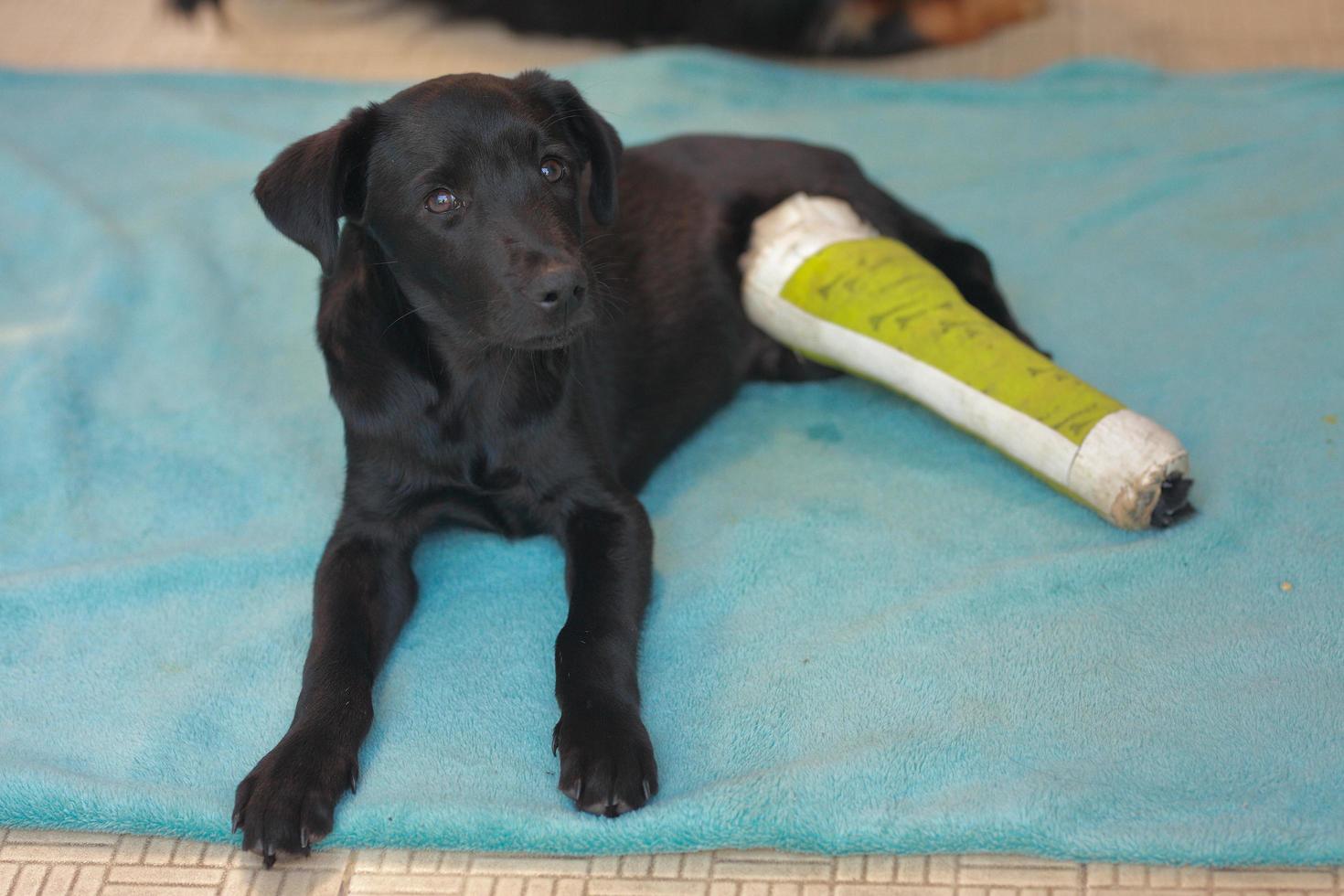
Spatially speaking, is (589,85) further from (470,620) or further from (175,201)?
(470,620)

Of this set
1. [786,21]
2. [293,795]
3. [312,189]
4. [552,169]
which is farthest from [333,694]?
[786,21]

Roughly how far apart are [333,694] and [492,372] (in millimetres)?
625

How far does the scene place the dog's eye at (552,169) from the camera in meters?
2.26

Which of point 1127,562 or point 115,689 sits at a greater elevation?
point 1127,562

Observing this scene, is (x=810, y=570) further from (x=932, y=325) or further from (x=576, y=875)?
(x=576, y=875)

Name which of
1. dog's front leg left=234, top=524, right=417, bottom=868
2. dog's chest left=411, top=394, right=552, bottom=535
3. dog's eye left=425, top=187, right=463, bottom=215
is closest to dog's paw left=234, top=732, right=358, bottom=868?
dog's front leg left=234, top=524, right=417, bottom=868

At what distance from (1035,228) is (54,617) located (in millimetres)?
2463

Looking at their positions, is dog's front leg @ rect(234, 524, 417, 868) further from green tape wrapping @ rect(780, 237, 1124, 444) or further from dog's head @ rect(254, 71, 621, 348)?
green tape wrapping @ rect(780, 237, 1124, 444)

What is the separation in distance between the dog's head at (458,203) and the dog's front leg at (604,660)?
1.31ft

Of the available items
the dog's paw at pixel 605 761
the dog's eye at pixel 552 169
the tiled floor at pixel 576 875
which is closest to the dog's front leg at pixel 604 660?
the dog's paw at pixel 605 761

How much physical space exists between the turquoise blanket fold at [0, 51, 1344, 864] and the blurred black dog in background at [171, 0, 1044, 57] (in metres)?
0.97

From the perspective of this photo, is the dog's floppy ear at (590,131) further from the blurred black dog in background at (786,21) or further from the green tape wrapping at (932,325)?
the blurred black dog in background at (786,21)

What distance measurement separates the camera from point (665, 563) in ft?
8.22

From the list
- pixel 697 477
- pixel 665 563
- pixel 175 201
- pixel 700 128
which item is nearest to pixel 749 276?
pixel 697 477
